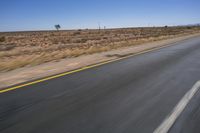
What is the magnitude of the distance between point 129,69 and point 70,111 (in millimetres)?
5199

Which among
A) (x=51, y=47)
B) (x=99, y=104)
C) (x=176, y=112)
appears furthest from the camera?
(x=51, y=47)

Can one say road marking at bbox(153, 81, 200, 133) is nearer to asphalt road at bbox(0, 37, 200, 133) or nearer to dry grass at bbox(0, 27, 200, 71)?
asphalt road at bbox(0, 37, 200, 133)

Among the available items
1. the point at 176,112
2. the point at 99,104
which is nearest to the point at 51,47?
the point at 99,104

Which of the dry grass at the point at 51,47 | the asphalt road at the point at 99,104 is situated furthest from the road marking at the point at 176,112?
the dry grass at the point at 51,47

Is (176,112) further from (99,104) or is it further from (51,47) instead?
(51,47)

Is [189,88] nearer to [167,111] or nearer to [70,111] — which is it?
[167,111]

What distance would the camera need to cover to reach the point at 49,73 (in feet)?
28.6

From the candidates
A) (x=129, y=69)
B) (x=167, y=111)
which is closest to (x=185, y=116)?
(x=167, y=111)

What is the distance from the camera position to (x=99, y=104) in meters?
5.10

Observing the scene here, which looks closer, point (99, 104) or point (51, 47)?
point (99, 104)

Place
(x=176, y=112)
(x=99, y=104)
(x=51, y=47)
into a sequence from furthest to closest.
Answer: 1. (x=51, y=47)
2. (x=99, y=104)
3. (x=176, y=112)

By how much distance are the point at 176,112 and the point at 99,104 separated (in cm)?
171

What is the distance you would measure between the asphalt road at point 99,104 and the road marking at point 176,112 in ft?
0.29

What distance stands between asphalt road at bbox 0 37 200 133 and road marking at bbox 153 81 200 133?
87 millimetres
